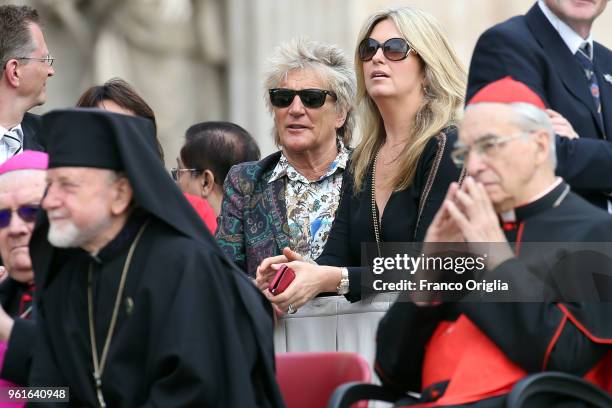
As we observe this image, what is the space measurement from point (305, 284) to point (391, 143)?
2.71 feet

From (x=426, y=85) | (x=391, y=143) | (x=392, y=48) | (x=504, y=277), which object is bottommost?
(x=504, y=277)

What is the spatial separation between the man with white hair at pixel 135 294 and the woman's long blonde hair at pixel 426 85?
1.29 m

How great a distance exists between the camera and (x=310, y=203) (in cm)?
728

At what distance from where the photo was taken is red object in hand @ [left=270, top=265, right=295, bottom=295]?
251 inches

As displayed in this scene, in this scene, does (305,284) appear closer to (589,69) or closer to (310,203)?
(310,203)

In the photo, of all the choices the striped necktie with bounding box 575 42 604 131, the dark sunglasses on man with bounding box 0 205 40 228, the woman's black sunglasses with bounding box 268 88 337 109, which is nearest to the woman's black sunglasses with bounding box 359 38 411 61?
the woman's black sunglasses with bounding box 268 88 337 109

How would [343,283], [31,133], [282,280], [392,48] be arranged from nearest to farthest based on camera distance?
[282,280] → [343,283] → [392,48] → [31,133]

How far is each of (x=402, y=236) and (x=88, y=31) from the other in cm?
790

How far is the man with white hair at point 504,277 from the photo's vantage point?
4.94 metres

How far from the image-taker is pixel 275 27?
13.4 m

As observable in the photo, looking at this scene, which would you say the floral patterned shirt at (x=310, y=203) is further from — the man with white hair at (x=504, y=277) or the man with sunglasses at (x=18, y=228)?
the man with white hair at (x=504, y=277)

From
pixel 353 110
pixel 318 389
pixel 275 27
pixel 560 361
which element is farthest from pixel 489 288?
pixel 275 27

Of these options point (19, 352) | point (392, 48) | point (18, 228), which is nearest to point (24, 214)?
point (18, 228)

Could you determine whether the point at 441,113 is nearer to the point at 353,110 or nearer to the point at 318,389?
the point at 353,110
